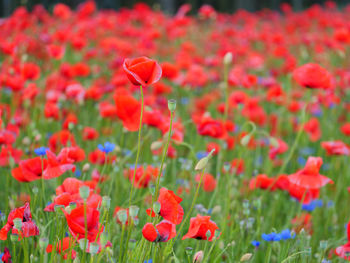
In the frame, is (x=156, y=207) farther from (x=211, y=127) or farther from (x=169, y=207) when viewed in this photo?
(x=211, y=127)

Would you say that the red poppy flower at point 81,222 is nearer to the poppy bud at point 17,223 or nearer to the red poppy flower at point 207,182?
the poppy bud at point 17,223

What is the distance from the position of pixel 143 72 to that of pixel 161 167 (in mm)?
223

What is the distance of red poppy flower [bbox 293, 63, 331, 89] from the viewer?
5.68ft

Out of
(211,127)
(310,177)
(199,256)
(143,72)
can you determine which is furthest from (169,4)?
(199,256)

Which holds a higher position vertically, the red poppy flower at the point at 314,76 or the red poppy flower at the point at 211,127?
the red poppy flower at the point at 314,76

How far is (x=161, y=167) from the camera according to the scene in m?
1.10

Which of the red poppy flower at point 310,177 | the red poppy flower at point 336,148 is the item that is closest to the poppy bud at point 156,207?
the red poppy flower at point 310,177

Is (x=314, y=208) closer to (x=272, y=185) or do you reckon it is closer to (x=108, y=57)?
(x=272, y=185)

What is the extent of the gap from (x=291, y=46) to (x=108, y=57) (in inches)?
123

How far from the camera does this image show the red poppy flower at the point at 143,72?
3.55 ft

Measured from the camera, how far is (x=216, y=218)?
70.5 inches

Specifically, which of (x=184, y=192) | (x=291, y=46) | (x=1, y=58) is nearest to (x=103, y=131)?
(x=184, y=192)

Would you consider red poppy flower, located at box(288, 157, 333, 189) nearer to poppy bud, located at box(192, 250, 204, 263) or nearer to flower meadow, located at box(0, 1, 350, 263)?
flower meadow, located at box(0, 1, 350, 263)

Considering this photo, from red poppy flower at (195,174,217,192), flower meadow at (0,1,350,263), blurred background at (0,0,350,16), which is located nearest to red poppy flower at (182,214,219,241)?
flower meadow at (0,1,350,263)
